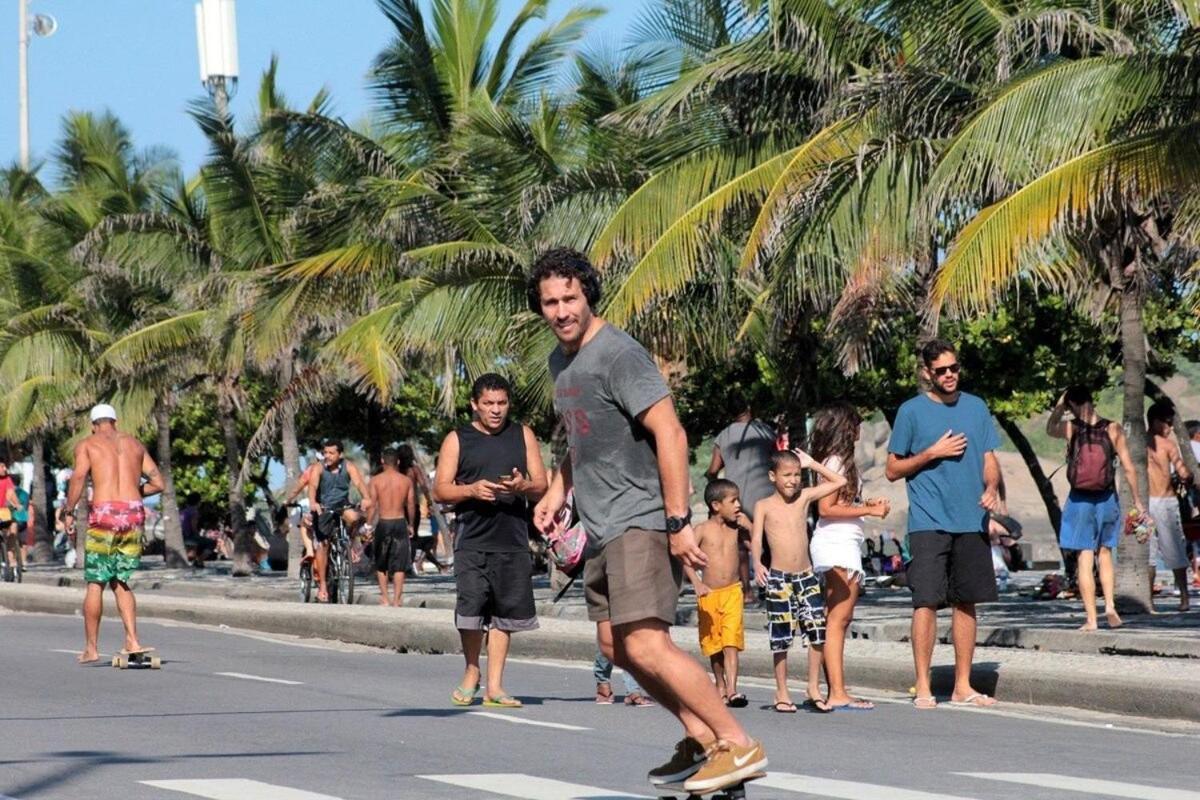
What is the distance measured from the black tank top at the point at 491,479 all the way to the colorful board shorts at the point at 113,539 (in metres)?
3.94

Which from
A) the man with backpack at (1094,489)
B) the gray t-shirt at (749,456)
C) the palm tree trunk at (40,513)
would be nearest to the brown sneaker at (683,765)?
the man with backpack at (1094,489)

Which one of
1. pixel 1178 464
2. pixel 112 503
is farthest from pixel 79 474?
pixel 1178 464

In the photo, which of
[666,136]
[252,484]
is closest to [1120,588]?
[666,136]

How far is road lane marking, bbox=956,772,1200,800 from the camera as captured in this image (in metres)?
8.12

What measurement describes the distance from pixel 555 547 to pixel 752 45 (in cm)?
999

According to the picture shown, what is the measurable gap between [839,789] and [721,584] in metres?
3.25

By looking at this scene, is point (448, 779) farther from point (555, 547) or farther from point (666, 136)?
point (666, 136)

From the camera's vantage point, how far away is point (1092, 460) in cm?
1631

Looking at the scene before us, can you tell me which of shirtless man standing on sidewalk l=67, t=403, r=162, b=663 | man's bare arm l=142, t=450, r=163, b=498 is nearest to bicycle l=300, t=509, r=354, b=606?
man's bare arm l=142, t=450, r=163, b=498

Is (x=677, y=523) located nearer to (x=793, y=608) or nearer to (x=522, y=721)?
(x=522, y=721)

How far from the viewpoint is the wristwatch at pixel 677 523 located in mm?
7273

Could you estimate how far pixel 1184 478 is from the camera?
18.4 metres

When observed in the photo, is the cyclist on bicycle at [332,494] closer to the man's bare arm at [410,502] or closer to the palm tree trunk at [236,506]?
the man's bare arm at [410,502]

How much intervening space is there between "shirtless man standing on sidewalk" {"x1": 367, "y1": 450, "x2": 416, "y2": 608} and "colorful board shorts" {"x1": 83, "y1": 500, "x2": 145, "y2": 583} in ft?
24.7
